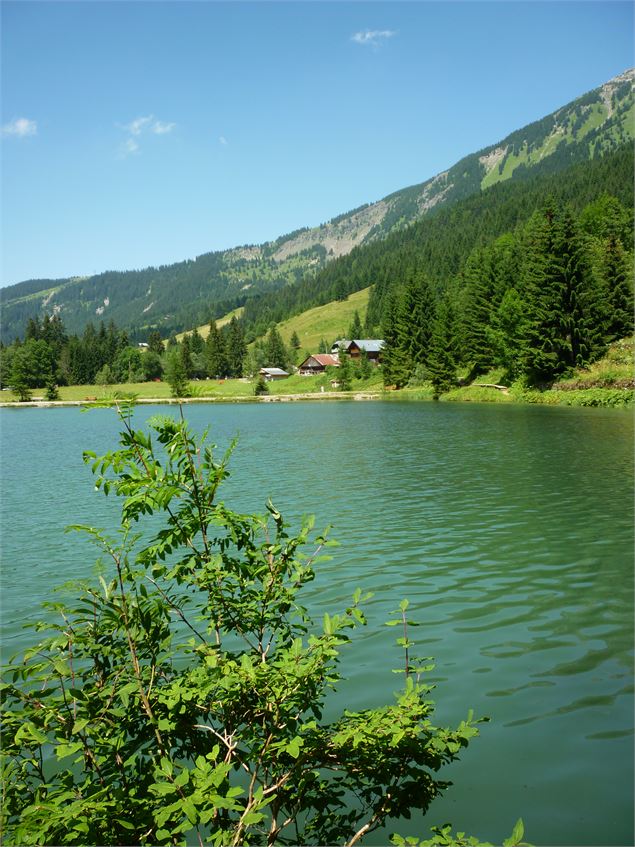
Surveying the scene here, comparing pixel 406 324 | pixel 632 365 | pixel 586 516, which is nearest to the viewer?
pixel 586 516

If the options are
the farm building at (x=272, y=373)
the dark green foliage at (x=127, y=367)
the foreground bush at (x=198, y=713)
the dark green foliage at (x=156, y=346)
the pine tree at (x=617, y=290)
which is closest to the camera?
the foreground bush at (x=198, y=713)

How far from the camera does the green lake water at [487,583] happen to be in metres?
5.74

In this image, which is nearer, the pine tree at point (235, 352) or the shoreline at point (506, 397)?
the shoreline at point (506, 397)

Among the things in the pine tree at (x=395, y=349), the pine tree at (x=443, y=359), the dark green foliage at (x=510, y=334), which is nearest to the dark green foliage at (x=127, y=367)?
the pine tree at (x=395, y=349)

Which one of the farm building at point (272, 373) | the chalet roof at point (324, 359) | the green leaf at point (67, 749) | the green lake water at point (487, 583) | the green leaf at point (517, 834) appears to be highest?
the chalet roof at point (324, 359)

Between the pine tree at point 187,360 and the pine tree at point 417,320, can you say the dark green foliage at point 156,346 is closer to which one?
the pine tree at point 187,360

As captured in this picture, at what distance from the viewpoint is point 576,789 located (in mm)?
5574

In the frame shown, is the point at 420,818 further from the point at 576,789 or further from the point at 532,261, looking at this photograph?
the point at 532,261

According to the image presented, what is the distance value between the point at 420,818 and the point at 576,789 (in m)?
1.55

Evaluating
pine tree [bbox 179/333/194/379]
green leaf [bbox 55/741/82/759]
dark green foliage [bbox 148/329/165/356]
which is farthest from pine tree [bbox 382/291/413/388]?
green leaf [bbox 55/741/82/759]

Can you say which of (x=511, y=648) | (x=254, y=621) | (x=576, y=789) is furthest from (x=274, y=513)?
(x=511, y=648)

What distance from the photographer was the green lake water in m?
5.74

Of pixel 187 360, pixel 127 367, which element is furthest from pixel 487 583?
pixel 127 367

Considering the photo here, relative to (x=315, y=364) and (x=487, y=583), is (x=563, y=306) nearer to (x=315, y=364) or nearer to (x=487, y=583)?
(x=487, y=583)
